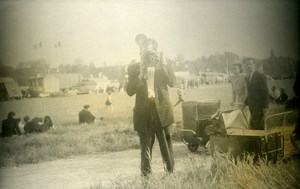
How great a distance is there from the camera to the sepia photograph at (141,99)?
12.3 ft

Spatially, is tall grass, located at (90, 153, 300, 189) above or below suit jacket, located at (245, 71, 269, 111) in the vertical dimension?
below

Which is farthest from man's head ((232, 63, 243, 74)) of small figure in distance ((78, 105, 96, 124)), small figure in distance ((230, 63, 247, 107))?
small figure in distance ((78, 105, 96, 124))

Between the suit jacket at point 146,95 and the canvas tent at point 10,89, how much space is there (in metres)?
0.99

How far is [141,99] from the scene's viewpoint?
12.8ft

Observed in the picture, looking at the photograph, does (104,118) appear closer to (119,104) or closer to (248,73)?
(119,104)

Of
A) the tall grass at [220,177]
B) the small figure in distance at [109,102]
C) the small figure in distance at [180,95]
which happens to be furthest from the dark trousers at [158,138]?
the small figure in distance at [109,102]

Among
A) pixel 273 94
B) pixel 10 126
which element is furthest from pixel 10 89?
pixel 273 94

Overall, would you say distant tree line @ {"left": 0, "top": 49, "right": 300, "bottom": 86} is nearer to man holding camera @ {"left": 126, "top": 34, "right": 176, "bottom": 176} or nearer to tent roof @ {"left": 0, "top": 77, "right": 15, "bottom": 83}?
tent roof @ {"left": 0, "top": 77, "right": 15, "bottom": 83}

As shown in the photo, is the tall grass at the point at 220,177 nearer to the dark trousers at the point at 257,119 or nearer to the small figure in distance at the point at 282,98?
the dark trousers at the point at 257,119

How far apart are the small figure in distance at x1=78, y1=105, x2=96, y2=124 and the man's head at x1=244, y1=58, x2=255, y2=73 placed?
1.67 meters

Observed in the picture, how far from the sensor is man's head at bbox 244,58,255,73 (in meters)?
4.29

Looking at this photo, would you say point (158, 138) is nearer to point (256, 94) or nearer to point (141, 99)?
point (141, 99)

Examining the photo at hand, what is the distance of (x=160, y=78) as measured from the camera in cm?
391

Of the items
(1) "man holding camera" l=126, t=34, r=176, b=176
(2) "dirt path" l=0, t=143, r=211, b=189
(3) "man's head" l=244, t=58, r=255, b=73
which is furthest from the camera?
(3) "man's head" l=244, t=58, r=255, b=73
